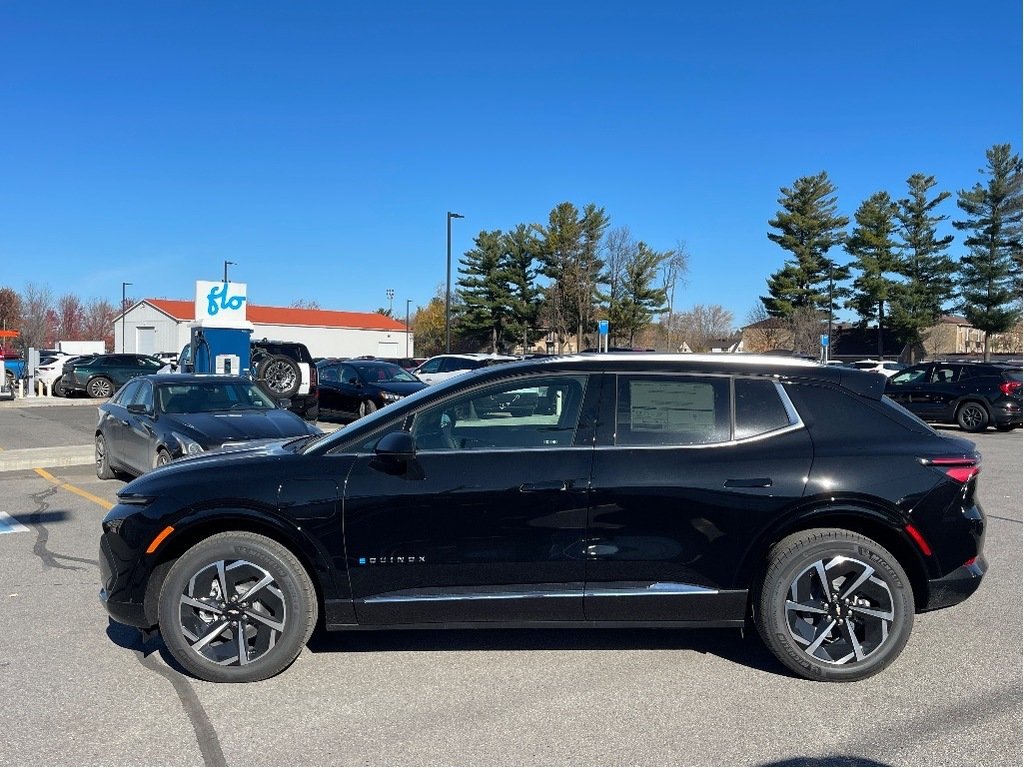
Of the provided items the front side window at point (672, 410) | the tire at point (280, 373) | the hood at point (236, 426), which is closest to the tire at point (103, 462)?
the hood at point (236, 426)

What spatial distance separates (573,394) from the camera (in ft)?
14.8

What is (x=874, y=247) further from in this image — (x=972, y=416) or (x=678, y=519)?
(x=678, y=519)

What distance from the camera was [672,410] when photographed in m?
4.45

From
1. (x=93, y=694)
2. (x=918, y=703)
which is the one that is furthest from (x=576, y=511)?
(x=93, y=694)

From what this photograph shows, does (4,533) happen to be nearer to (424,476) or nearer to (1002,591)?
(424,476)

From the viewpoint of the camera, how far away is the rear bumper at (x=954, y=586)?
4.35m

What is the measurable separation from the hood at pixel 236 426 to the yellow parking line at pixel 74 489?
1.08 m

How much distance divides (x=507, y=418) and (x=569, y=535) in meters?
0.72

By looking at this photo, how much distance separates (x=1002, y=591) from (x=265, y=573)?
16.1 ft

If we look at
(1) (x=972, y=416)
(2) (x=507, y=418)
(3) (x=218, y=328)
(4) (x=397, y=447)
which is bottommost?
(1) (x=972, y=416)

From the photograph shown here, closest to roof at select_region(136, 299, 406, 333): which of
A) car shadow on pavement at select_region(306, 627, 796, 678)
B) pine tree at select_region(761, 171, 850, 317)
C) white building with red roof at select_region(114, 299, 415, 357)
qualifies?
white building with red roof at select_region(114, 299, 415, 357)

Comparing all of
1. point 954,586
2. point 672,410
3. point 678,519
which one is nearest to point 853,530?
point 954,586

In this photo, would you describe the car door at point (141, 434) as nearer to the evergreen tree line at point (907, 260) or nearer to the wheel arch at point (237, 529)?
the wheel arch at point (237, 529)

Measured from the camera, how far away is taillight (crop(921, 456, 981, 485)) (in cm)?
433
